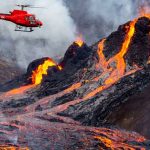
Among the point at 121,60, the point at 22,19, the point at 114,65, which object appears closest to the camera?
the point at 22,19

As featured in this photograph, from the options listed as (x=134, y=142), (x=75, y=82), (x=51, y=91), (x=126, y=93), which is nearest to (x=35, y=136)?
(x=134, y=142)

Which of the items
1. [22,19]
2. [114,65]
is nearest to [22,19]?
[22,19]

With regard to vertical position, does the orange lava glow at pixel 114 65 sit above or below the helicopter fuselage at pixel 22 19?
above

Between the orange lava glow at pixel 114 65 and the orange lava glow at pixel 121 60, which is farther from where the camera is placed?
the orange lava glow at pixel 121 60

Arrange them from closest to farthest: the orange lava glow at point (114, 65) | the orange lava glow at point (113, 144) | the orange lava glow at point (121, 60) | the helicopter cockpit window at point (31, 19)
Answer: the orange lava glow at point (113, 144), the helicopter cockpit window at point (31, 19), the orange lava glow at point (114, 65), the orange lava glow at point (121, 60)

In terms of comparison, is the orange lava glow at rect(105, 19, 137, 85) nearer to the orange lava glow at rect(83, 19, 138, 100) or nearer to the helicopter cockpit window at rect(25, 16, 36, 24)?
the orange lava glow at rect(83, 19, 138, 100)

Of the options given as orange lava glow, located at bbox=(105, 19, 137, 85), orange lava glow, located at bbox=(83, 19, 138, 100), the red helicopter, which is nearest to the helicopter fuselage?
the red helicopter

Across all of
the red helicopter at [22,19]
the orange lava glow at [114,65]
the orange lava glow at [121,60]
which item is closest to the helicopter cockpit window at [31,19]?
the red helicopter at [22,19]

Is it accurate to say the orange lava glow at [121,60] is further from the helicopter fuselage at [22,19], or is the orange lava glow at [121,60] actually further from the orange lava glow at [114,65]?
the helicopter fuselage at [22,19]

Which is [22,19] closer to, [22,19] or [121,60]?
[22,19]

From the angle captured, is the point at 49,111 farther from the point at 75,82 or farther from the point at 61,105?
the point at 75,82

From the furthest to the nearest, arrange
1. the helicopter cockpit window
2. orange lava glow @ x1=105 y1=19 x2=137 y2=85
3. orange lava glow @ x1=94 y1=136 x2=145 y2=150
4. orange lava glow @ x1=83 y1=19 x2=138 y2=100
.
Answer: orange lava glow @ x1=105 y1=19 x2=137 y2=85, orange lava glow @ x1=83 y1=19 x2=138 y2=100, the helicopter cockpit window, orange lava glow @ x1=94 y1=136 x2=145 y2=150
